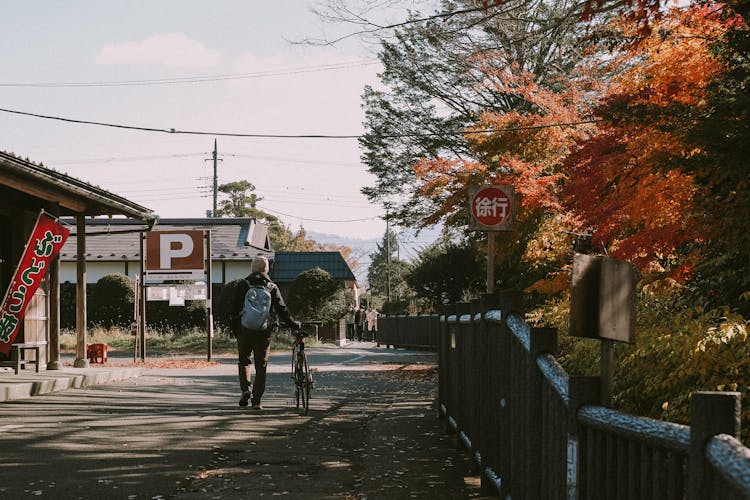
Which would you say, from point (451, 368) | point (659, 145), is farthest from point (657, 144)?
point (451, 368)

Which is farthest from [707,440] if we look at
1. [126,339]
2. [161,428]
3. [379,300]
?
[379,300]

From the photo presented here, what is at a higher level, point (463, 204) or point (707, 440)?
point (463, 204)

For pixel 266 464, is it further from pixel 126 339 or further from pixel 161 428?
pixel 126 339

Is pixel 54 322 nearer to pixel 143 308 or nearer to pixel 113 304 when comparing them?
pixel 143 308

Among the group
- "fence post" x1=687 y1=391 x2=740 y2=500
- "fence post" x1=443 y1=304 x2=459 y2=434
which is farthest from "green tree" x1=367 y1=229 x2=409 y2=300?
"fence post" x1=687 y1=391 x2=740 y2=500

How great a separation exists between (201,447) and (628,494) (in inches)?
236

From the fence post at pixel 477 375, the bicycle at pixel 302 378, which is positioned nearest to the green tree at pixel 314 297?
the bicycle at pixel 302 378

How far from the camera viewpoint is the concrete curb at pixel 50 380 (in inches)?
488

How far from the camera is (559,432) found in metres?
3.68

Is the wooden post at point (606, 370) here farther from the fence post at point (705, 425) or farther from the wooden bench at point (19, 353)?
the wooden bench at point (19, 353)

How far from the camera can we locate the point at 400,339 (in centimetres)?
4566

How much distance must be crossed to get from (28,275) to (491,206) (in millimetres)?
6928

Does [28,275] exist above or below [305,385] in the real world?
above

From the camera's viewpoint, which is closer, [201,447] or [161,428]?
[201,447]
